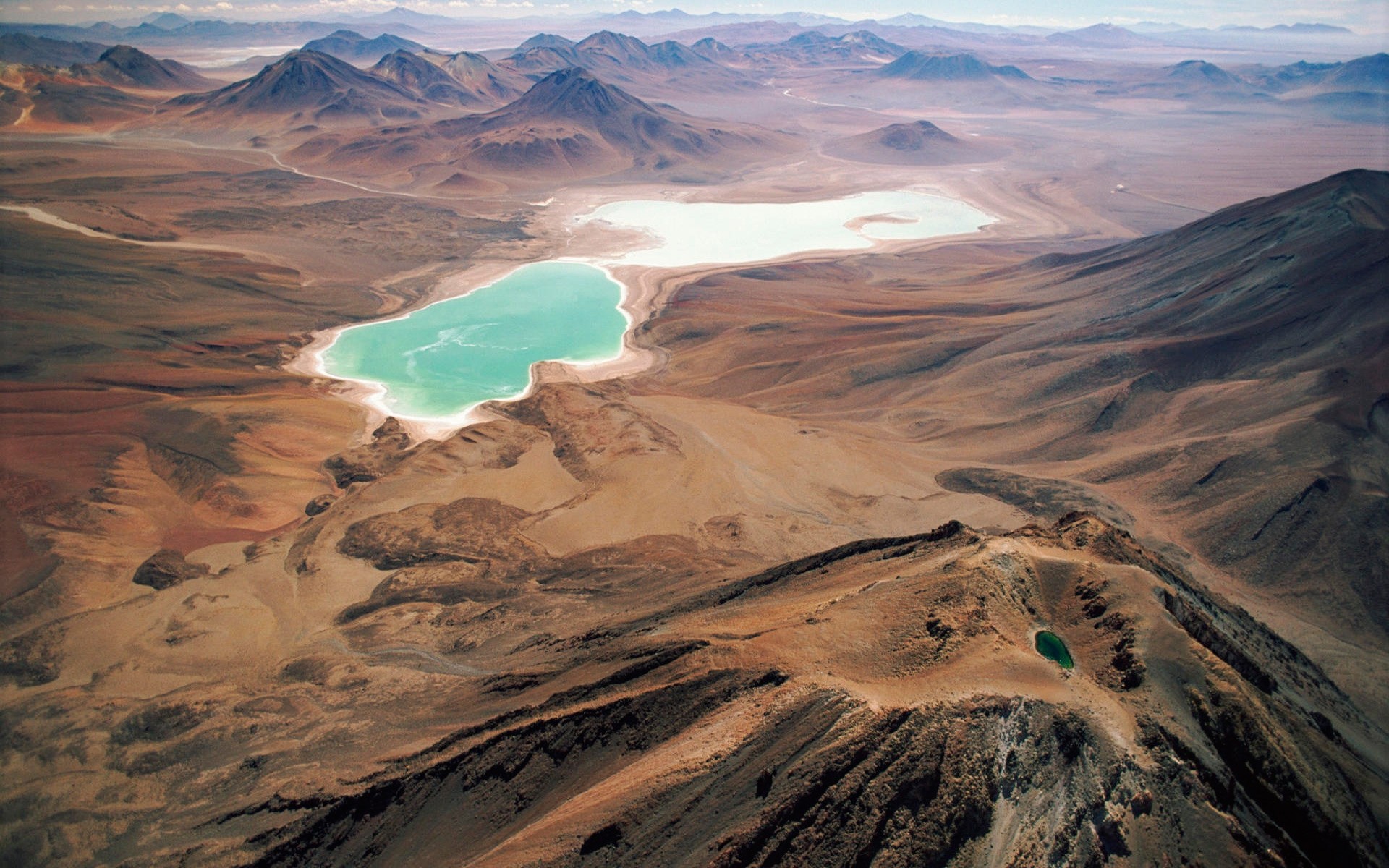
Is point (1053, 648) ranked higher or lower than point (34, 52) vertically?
lower

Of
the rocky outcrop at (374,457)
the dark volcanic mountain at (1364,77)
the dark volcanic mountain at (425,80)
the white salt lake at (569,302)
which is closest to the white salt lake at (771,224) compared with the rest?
the white salt lake at (569,302)

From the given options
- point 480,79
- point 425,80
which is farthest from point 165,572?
point 480,79

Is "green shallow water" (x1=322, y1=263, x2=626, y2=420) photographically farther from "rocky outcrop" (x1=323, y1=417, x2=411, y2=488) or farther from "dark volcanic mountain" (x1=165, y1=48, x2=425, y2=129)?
"dark volcanic mountain" (x1=165, y1=48, x2=425, y2=129)

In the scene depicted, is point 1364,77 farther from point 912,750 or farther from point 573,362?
point 912,750

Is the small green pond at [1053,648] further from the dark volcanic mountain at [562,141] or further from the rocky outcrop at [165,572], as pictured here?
the dark volcanic mountain at [562,141]

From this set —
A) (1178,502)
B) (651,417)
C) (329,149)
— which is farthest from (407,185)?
(1178,502)

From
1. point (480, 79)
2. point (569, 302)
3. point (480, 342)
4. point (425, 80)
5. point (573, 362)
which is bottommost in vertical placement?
point (573, 362)
